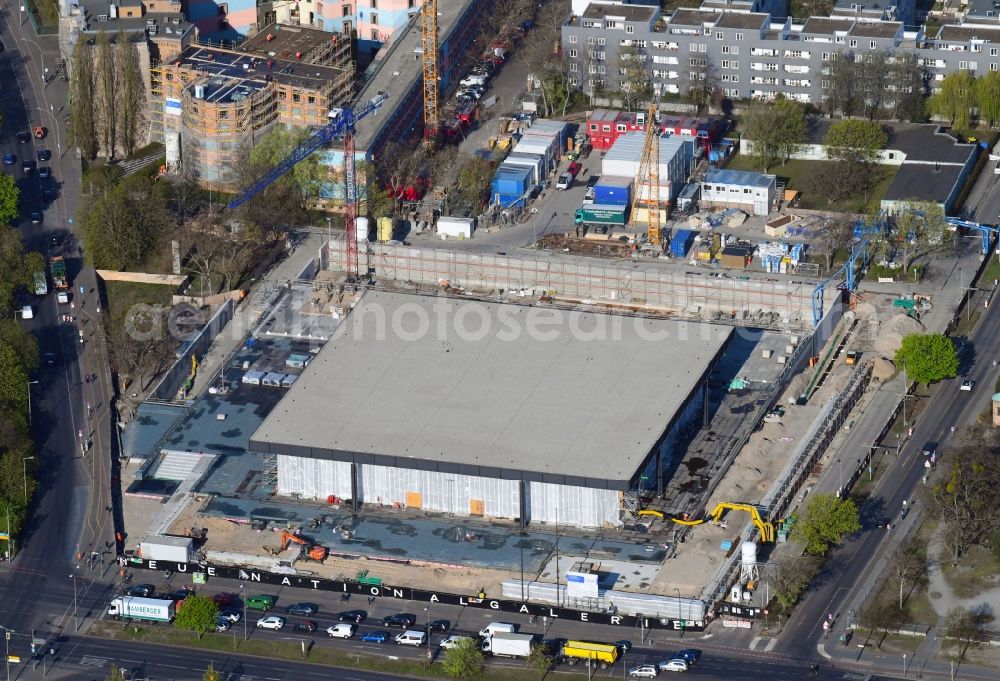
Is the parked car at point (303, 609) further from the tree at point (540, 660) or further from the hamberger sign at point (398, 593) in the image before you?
the tree at point (540, 660)

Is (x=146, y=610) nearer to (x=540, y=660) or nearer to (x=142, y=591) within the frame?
(x=142, y=591)

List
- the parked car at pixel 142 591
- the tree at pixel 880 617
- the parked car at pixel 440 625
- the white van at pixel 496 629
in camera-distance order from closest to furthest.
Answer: the tree at pixel 880 617, the white van at pixel 496 629, the parked car at pixel 440 625, the parked car at pixel 142 591

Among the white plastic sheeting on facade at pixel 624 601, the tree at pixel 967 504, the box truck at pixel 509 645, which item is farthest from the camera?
the tree at pixel 967 504

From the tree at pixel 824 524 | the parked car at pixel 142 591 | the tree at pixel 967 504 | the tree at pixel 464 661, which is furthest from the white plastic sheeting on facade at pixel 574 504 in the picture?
the parked car at pixel 142 591

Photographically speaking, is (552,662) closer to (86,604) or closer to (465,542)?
(465,542)

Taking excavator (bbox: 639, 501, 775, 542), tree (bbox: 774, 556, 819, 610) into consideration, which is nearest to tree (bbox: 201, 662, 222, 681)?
excavator (bbox: 639, 501, 775, 542)

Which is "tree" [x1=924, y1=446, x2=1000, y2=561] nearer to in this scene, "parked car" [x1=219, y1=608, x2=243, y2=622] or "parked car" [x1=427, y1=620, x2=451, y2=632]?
"parked car" [x1=427, y1=620, x2=451, y2=632]

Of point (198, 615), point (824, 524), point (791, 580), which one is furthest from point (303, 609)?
point (824, 524)

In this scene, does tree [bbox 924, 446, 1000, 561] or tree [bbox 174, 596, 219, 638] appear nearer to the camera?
tree [bbox 174, 596, 219, 638]
